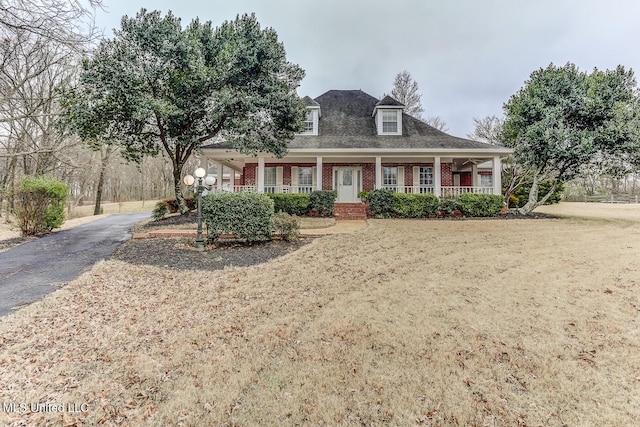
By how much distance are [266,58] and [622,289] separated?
40.3 ft

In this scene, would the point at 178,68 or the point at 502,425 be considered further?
the point at 178,68

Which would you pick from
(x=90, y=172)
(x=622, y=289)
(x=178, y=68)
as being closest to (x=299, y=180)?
(x=178, y=68)

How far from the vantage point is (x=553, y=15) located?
10891 mm

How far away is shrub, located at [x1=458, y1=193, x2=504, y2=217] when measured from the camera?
44.1 ft

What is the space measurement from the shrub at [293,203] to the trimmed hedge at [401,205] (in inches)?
121

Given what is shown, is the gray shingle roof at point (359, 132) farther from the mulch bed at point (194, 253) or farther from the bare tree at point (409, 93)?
the bare tree at point (409, 93)

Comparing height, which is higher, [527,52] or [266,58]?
[527,52]

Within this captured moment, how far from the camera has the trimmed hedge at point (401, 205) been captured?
518 inches

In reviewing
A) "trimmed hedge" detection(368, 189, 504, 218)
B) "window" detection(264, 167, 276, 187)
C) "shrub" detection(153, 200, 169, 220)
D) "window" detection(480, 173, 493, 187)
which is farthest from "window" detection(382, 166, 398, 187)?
"shrub" detection(153, 200, 169, 220)

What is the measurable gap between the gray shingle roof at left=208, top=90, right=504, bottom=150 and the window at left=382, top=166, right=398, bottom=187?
1814 millimetres

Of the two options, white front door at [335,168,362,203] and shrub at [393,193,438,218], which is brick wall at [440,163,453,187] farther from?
white front door at [335,168,362,203]

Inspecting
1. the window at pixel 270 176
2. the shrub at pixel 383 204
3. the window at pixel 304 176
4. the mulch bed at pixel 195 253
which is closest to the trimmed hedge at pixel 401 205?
the shrub at pixel 383 204

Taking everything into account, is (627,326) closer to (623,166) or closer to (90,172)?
(623,166)

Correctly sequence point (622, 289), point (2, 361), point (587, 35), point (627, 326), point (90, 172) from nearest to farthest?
point (2, 361) → point (627, 326) → point (622, 289) → point (587, 35) → point (90, 172)
